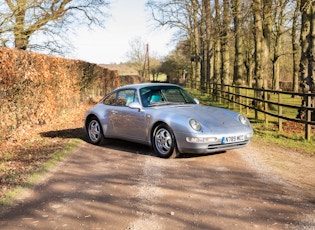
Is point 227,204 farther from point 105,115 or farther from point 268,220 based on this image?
point 105,115

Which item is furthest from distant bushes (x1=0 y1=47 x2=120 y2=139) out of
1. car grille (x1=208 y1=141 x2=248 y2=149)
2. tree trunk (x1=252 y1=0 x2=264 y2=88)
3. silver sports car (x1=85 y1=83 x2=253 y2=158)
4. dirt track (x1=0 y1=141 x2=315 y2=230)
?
tree trunk (x1=252 y1=0 x2=264 y2=88)

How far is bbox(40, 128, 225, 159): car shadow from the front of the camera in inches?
310

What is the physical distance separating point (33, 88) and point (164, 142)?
5.60 metres

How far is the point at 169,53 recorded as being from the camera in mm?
76562

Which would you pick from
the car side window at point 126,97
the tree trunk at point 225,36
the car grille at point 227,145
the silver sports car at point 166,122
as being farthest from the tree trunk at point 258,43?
the car grille at point 227,145

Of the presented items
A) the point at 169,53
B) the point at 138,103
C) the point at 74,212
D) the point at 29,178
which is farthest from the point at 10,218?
the point at 169,53

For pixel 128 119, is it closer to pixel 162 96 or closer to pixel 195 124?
pixel 162 96

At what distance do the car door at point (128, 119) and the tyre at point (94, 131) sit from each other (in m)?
0.64

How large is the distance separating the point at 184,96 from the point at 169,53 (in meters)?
69.3

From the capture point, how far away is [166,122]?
23.0 ft

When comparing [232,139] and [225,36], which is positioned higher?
[225,36]

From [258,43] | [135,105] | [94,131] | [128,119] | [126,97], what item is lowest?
[94,131]

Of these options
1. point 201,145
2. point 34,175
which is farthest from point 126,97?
point 34,175

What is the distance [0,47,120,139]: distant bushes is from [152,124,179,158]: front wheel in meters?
4.16
